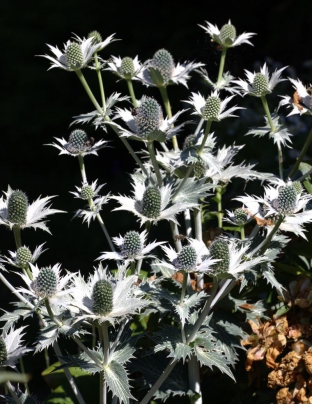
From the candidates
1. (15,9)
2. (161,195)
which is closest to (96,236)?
(15,9)

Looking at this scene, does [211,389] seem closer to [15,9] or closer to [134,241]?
[134,241]

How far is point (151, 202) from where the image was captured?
2.11 meters

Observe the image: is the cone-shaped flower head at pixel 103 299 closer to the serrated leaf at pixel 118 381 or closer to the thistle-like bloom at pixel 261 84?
the serrated leaf at pixel 118 381

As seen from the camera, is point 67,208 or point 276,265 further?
point 67,208

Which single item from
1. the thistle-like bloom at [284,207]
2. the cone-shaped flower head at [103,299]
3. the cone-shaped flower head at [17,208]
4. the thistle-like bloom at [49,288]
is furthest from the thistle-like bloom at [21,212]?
the thistle-like bloom at [284,207]

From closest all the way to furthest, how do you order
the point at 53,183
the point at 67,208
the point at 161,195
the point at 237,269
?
1. the point at 237,269
2. the point at 161,195
3. the point at 67,208
4. the point at 53,183

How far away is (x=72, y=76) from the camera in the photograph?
5711 mm

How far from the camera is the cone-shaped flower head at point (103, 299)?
73.8 inches

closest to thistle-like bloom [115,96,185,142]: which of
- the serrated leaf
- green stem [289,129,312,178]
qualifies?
green stem [289,129,312,178]

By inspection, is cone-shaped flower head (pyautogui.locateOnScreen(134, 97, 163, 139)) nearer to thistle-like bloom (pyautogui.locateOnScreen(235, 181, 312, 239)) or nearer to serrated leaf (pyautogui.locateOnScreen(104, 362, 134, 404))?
thistle-like bloom (pyautogui.locateOnScreen(235, 181, 312, 239))

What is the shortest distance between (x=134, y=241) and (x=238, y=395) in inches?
30.3

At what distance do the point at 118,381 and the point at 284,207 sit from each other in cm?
66

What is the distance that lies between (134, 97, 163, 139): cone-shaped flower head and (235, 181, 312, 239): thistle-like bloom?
396 mm

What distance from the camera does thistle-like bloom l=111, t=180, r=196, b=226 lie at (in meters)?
2.11
